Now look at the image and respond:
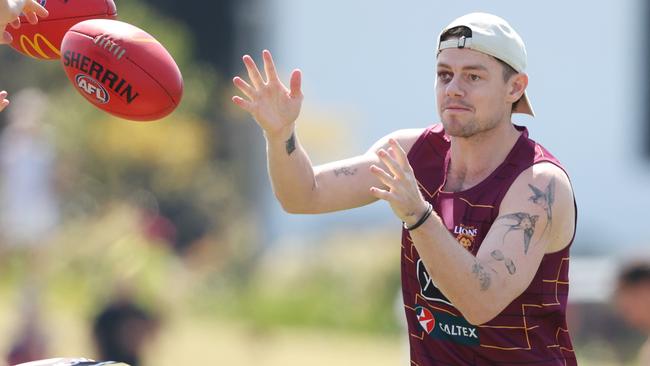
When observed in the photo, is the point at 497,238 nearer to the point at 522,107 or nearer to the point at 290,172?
the point at 522,107

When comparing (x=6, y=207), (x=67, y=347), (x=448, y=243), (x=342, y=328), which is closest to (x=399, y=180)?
(x=448, y=243)

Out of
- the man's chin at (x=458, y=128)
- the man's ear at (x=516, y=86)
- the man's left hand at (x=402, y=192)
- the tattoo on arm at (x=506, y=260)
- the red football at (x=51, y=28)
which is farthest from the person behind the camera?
the red football at (x=51, y=28)

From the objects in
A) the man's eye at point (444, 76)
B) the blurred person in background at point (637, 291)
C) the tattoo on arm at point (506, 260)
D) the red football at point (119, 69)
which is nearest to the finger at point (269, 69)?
the red football at point (119, 69)

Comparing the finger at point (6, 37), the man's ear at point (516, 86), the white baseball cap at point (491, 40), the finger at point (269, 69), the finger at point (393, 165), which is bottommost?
the finger at point (393, 165)

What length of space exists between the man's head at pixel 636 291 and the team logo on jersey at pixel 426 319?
2.37m

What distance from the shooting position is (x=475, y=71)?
555 centimetres

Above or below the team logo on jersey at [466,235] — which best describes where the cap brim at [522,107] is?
above

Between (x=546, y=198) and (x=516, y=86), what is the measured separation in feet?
1.77

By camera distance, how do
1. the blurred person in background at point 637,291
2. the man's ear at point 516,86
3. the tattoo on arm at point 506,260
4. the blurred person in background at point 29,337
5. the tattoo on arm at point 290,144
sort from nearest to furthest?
1. the tattoo on arm at point 506,260
2. the man's ear at point 516,86
3. the tattoo on arm at point 290,144
4. the blurred person in background at point 637,291
5. the blurred person in background at point 29,337

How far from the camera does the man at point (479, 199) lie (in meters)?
5.30

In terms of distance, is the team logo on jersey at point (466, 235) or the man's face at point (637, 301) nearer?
the team logo on jersey at point (466, 235)

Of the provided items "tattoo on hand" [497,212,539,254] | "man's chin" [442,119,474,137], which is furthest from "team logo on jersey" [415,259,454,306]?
"man's chin" [442,119,474,137]

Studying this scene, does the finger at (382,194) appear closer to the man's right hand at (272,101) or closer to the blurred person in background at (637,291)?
the man's right hand at (272,101)

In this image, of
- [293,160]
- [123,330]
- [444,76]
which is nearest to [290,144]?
[293,160]
